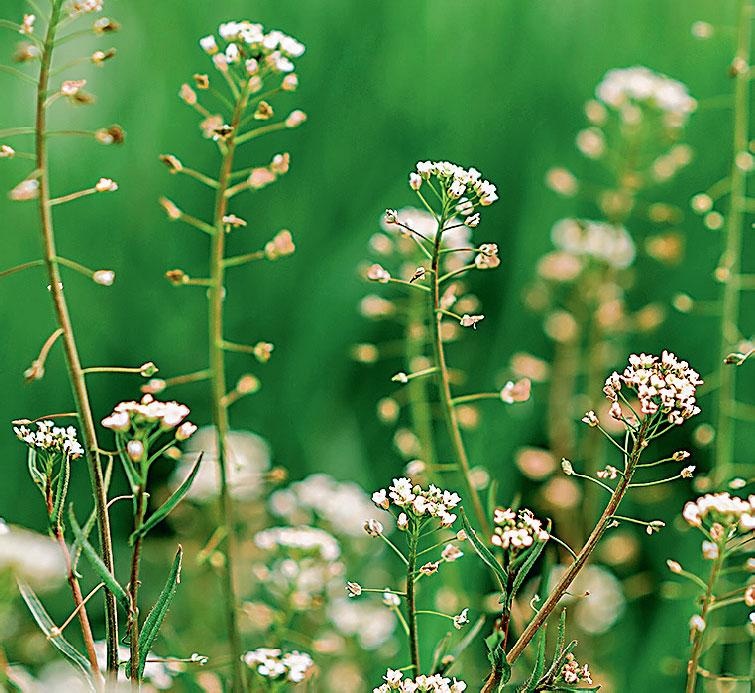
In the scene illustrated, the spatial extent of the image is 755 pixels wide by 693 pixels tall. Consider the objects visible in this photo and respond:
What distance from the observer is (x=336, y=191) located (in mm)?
1909

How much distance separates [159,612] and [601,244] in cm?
93

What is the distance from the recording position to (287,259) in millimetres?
1895

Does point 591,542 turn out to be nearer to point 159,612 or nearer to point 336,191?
point 159,612

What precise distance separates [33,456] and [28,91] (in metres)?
1.58

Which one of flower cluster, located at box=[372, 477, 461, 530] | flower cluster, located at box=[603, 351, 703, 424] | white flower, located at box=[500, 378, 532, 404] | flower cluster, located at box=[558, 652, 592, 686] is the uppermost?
flower cluster, located at box=[603, 351, 703, 424]

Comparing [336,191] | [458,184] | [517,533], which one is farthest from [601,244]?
[517,533]

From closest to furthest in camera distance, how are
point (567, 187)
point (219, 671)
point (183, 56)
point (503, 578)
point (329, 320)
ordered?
point (503, 578) < point (219, 671) < point (567, 187) < point (329, 320) < point (183, 56)

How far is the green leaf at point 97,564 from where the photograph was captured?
565mm

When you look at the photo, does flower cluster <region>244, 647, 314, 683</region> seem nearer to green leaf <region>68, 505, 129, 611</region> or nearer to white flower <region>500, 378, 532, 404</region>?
green leaf <region>68, 505, 129, 611</region>

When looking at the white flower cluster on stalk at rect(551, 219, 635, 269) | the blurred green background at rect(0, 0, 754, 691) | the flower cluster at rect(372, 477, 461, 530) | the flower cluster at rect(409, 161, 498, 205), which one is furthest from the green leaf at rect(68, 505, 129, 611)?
the blurred green background at rect(0, 0, 754, 691)

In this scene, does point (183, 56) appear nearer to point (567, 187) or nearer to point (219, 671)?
point (567, 187)

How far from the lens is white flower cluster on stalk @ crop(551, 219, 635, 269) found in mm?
1367

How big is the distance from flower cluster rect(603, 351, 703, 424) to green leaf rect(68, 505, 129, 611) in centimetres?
26

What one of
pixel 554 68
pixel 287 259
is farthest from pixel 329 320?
pixel 554 68
